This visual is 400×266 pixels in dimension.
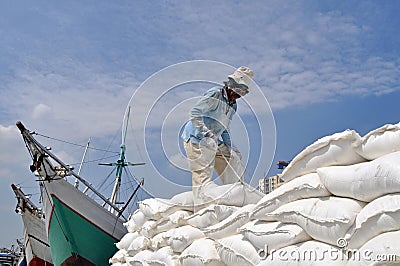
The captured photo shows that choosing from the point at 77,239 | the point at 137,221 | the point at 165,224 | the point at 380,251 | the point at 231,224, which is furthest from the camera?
the point at 77,239

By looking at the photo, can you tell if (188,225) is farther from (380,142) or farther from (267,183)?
(380,142)

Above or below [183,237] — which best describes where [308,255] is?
below

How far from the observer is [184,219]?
3.12 metres

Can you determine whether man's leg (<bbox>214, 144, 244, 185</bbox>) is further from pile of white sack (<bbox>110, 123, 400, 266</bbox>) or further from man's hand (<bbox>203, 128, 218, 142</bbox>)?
pile of white sack (<bbox>110, 123, 400, 266</bbox>)

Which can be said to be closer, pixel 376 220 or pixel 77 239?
pixel 376 220

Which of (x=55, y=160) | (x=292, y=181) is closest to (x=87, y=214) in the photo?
(x=55, y=160)

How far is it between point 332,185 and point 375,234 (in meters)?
0.36

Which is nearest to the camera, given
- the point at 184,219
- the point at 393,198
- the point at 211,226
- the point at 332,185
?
the point at 393,198

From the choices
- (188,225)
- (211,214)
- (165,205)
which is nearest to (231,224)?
(211,214)

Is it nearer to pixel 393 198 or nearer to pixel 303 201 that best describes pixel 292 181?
pixel 303 201

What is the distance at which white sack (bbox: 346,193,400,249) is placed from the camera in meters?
1.64

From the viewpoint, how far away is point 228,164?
136 inches

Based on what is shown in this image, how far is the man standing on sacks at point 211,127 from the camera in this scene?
333 centimetres

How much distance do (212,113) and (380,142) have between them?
1.63m
